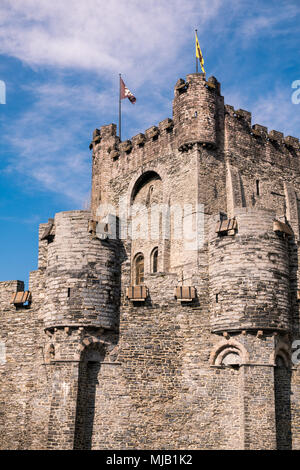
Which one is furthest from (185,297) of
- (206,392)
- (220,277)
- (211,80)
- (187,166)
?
(211,80)

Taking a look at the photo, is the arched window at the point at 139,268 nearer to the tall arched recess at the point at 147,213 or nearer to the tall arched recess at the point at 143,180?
the tall arched recess at the point at 147,213

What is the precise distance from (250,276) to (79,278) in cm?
598

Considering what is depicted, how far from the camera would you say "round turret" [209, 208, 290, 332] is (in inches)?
819

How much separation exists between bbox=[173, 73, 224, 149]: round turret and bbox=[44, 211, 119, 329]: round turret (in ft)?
36.1

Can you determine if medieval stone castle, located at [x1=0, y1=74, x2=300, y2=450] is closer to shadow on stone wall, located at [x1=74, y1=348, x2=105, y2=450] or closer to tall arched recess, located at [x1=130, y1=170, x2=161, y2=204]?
shadow on stone wall, located at [x1=74, y1=348, x2=105, y2=450]

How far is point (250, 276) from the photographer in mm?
21031

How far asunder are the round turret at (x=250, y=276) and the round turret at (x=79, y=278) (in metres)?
3.69

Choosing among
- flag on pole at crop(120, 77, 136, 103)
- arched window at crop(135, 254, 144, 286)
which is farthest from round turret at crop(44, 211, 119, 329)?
flag on pole at crop(120, 77, 136, 103)
